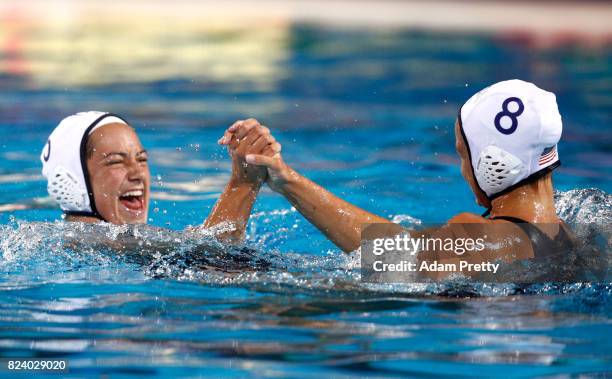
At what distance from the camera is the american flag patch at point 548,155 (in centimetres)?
448

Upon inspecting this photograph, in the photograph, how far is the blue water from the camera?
407cm

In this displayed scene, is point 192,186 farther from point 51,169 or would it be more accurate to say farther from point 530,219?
point 530,219

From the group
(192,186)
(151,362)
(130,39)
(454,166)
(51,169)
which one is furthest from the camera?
(130,39)

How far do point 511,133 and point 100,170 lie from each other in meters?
2.17

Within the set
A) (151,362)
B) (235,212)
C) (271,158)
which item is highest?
(271,158)

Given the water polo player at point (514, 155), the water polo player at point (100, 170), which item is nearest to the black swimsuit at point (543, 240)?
the water polo player at point (514, 155)

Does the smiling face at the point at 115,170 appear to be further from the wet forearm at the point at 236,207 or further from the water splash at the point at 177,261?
the wet forearm at the point at 236,207

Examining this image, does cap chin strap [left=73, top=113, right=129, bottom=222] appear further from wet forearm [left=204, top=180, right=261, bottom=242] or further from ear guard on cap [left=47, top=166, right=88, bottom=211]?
wet forearm [left=204, top=180, right=261, bottom=242]

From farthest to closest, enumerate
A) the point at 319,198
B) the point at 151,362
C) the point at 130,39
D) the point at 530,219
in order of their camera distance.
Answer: the point at 130,39, the point at 319,198, the point at 530,219, the point at 151,362

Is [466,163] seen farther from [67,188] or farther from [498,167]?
[67,188]

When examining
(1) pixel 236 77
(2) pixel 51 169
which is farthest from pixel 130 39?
(2) pixel 51 169

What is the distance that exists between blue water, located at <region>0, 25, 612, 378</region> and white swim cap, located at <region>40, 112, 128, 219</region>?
15 cm

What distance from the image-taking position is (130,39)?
17.3 m

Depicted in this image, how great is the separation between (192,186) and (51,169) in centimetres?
272
